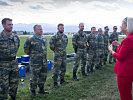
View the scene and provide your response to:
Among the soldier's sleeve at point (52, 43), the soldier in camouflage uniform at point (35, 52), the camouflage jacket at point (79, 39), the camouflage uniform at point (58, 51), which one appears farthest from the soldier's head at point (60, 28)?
the soldier in camouflage uniform at point (35, 52)

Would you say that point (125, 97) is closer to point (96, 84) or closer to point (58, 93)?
point (58, 93)

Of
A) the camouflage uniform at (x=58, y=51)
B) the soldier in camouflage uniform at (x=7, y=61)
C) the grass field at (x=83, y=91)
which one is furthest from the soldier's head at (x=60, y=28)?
the grass field at (x=83, y=91)

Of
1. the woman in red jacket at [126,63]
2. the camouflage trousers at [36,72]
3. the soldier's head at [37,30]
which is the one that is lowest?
the camouflage trousers at [36,72]

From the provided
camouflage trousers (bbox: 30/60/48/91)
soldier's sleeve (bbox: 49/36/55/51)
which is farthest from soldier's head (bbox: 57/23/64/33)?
camouflage trousers (bbox: 30/60/48/91)

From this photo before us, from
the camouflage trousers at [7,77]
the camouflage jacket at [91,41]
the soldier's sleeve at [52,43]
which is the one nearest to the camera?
the camouflage trousers at [7,77]

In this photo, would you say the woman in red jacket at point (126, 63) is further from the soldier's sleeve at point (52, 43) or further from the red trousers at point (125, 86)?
the soldier's sleeve at point (52, 43)

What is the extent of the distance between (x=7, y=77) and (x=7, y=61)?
1.37 feet

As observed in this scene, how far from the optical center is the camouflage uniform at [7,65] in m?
3.30

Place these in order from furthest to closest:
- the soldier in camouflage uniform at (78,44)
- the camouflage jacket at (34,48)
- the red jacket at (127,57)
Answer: the soldier in camouflage uniform at (78,44), the camouflage jacket at (34,48), the red jacket at (127,57)

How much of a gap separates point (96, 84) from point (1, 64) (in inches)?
144

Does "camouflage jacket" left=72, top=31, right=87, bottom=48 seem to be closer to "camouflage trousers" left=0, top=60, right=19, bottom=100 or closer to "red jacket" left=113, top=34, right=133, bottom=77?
"camouflage trousers" left=0, top=60, right=19, bottom=100

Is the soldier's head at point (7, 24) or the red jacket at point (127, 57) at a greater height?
the soldier's head at point (7, 24)

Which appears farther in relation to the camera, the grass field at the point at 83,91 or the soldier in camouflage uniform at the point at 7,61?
the grass field at the point at 83,91

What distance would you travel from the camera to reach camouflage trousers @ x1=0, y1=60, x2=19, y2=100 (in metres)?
3.29
